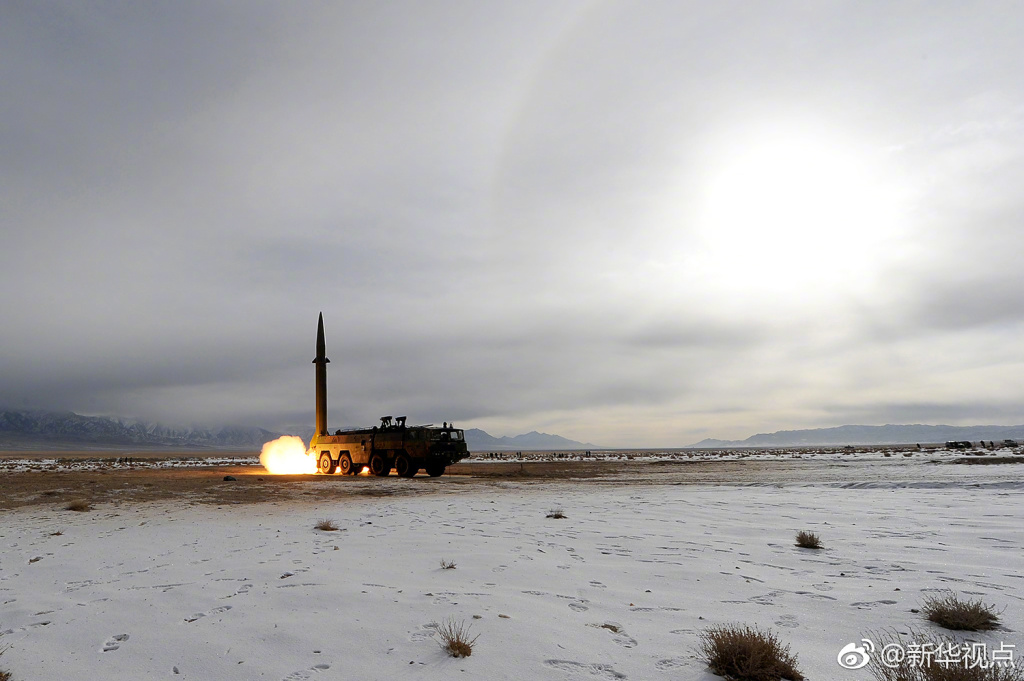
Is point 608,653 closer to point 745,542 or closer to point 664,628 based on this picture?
point 664,628

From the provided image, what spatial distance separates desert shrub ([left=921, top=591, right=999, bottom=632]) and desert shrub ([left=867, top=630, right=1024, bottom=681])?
0.37 m

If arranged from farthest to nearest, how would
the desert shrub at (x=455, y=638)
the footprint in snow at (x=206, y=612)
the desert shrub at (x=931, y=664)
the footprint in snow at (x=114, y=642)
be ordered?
1. the footprint in snow at (x=206, y=612)
2. the footprint in snow at (x=114, y=642)
3. the desert shrub at (x=455, y=638)
4. the desert shrub at (x=931, y=664)

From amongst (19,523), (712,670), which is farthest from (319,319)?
(712,670)

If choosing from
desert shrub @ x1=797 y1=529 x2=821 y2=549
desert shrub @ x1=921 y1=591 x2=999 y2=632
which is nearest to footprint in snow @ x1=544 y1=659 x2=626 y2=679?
desert shrub @ x1=921 y1=591 x2=999 y2=632

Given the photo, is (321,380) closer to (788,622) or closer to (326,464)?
(326,464)

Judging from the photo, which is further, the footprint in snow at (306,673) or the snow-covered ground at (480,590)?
the snow-covered ground at (480,590)

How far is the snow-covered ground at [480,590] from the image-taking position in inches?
170

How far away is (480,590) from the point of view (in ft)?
20.1

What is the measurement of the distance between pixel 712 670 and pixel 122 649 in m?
5.04

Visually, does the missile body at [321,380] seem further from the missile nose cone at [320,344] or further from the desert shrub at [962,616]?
the desert shrub at [962,616]

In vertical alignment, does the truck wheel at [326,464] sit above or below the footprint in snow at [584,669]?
below

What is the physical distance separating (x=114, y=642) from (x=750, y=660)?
5.51 meters

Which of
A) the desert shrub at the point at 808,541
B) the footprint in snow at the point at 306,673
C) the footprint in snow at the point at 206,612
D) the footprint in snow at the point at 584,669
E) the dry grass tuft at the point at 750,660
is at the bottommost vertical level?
the desert shrub at the point at 808,541

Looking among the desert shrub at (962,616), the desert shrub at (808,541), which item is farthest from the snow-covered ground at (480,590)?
the desert shrub at (808,541)
